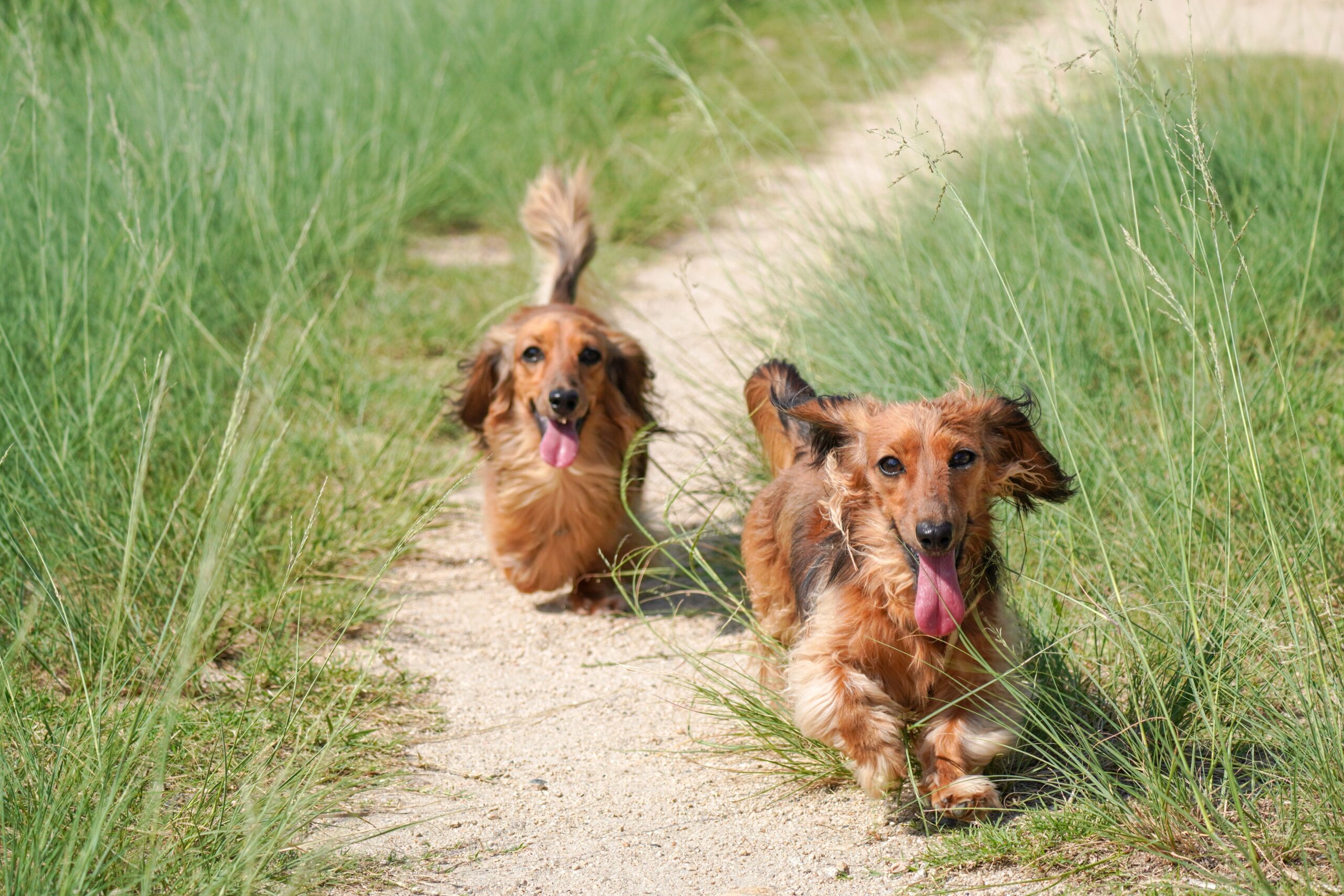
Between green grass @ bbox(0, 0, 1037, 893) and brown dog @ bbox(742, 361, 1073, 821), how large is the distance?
52.3 inches

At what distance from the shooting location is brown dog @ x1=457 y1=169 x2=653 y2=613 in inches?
200

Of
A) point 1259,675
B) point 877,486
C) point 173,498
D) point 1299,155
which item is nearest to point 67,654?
point 173,498

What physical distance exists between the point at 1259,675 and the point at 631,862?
5.56 ft

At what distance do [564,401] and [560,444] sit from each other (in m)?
0.19

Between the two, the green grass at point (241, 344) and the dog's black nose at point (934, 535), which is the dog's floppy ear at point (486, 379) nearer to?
the green grass at point (241, 344)

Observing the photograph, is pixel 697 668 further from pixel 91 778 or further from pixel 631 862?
pixel 91 778

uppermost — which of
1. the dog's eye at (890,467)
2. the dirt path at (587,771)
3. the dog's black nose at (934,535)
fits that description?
the dog's eye at (890,467)

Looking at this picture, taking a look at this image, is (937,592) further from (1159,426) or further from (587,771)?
(1159,426)

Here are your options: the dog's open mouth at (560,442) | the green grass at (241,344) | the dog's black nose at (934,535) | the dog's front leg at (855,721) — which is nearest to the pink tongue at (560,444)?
the dog's open mouth at (560,442)

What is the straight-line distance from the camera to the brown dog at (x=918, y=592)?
328cm

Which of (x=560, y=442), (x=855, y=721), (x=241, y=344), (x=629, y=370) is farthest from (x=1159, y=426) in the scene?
(x=241, y=344)

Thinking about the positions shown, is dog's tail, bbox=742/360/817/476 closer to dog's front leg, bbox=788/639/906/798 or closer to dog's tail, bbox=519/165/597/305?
dog's front leg, bbox=788/639/906/798

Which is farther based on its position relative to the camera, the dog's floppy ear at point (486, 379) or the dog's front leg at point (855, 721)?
the dog's floppy ear at point (486, 379)

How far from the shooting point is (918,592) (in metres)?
3.32
